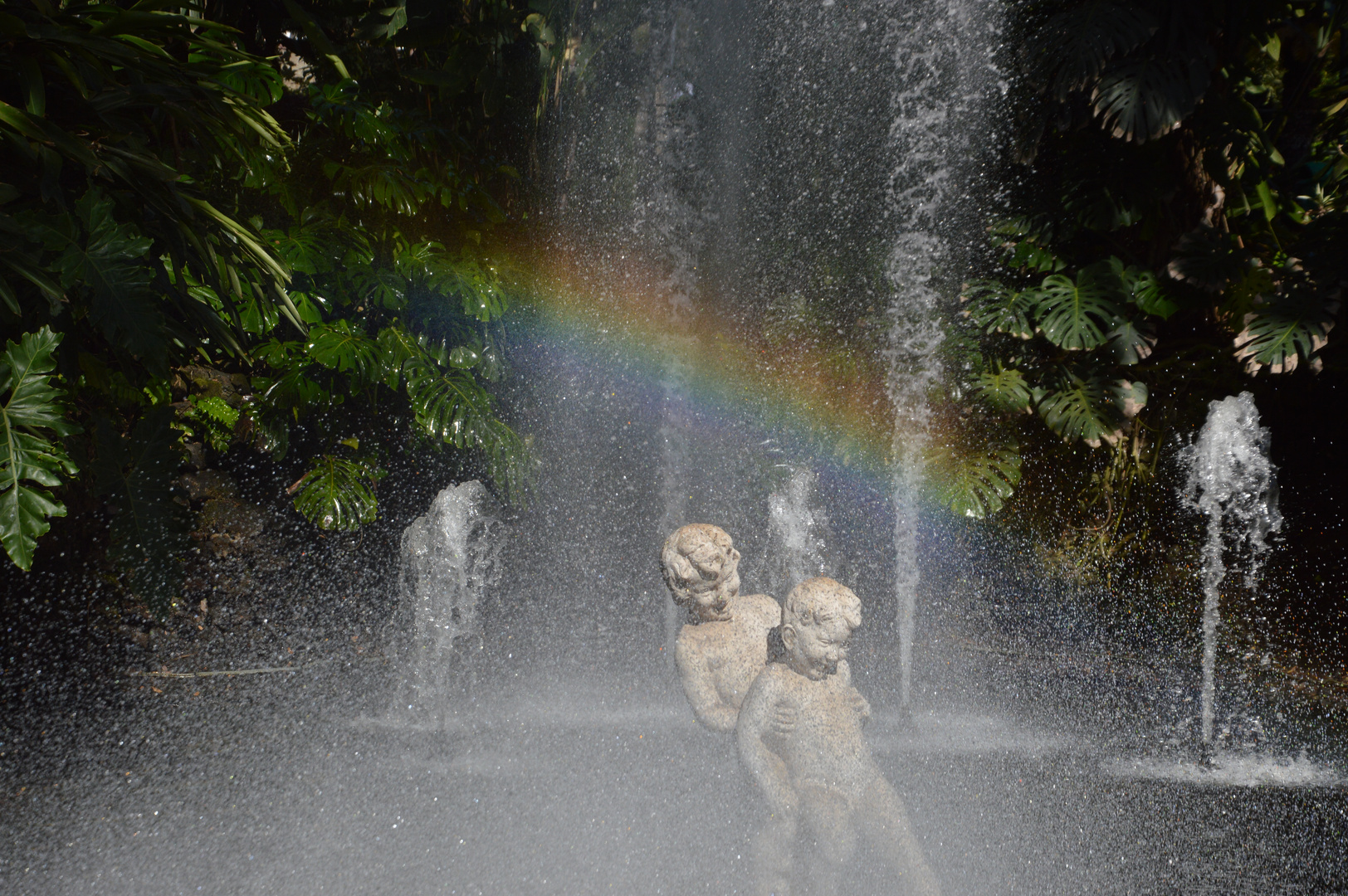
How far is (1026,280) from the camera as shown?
3539 millimetres

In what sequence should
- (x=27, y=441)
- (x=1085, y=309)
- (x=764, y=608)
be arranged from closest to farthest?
(x=27, y=441)
(x=764, y=608)
(x=1085, y=309)

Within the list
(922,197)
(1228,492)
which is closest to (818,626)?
(922,197)

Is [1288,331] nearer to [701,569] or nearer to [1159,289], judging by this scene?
[1159,289]

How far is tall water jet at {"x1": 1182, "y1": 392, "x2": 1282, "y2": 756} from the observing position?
3504mm

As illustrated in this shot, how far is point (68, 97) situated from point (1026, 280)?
11.5 feet

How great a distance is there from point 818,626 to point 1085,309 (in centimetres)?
214

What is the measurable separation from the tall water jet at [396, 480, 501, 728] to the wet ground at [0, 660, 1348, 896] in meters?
0.53

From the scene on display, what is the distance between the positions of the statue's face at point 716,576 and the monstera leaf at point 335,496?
64.6 inches

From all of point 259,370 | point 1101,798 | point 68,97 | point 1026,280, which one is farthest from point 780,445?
point 68,97

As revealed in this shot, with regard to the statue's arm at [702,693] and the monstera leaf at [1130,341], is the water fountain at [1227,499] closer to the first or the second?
the monstera leaf at [1130,341]

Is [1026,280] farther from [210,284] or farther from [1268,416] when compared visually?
[210,284]

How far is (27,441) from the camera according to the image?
1.66 m

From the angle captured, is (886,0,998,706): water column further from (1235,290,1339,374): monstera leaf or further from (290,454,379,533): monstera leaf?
(290,454,379,533): monstera leaf

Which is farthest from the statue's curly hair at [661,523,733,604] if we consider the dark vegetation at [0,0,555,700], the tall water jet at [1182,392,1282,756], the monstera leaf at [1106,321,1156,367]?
the tall water jet at [1182,392,1282,756]
